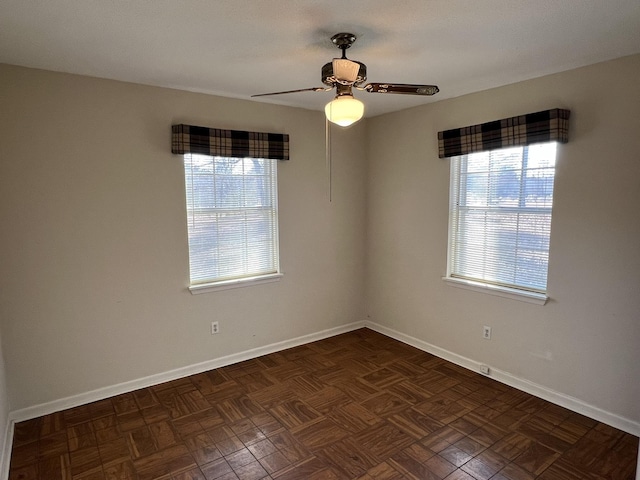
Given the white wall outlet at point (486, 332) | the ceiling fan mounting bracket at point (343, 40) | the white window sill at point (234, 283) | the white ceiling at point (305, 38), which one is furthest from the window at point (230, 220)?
the white wall outlet at point (486, 332)

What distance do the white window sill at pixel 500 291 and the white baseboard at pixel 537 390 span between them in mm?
614

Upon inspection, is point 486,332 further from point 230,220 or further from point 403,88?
point 230,220

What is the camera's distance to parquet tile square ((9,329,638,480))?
82.5 inches

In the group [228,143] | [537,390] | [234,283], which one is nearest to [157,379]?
[234,283]

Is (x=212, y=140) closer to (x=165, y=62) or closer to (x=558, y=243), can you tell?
(x=165, y=62)

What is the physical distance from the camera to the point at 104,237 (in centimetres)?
272

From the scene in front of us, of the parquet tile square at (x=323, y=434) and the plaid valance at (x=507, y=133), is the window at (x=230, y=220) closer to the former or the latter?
the parquet tile square at (x=323, y=434)

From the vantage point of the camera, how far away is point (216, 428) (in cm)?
247

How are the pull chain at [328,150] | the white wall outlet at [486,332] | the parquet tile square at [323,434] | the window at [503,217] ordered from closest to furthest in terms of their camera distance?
the parquet tile square at [323,434] < the window at [503,217] < the white wall outlet at [486,332] < the pull chain at [328,150]

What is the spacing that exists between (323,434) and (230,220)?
181cm

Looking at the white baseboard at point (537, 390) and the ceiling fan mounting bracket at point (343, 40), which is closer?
the ceiling fan mounting bracket at point (343, 40)

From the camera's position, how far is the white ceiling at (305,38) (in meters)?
1.68

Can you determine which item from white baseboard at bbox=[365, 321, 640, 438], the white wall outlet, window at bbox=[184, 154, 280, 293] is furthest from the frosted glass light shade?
white baseboard at bbox=[365, 321, 640, 438]

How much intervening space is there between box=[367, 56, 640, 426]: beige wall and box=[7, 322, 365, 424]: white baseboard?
3.97ft
